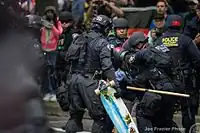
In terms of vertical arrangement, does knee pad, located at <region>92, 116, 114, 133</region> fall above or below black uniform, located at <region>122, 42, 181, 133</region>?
below

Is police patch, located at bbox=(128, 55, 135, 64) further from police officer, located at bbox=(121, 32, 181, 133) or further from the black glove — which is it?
the black glove

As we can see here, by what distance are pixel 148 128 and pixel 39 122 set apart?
6.18 metres

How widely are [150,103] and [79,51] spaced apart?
5.46 feet

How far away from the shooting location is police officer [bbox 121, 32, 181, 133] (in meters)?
9.05

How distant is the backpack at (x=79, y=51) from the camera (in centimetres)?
1009

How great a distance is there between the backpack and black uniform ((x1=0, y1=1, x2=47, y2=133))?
21.9 ft

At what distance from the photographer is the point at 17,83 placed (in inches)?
129

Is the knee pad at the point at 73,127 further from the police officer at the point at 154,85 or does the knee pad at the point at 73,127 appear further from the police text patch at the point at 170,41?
the police text patch at the point at 170,41

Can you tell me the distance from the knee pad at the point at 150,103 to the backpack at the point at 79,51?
138 centimetres

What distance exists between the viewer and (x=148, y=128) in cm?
930

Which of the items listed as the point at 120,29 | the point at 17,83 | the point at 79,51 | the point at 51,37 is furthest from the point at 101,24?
the point at 17,83

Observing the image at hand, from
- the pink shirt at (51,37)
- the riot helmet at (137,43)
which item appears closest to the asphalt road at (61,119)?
the pink shirt at (51,37)

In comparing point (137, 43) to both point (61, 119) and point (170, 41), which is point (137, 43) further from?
point (61, 119)

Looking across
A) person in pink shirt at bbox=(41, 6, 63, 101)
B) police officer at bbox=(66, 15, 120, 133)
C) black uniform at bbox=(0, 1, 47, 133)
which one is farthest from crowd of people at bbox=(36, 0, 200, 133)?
black uniform at bbox=(0, 1, 47, 133)
